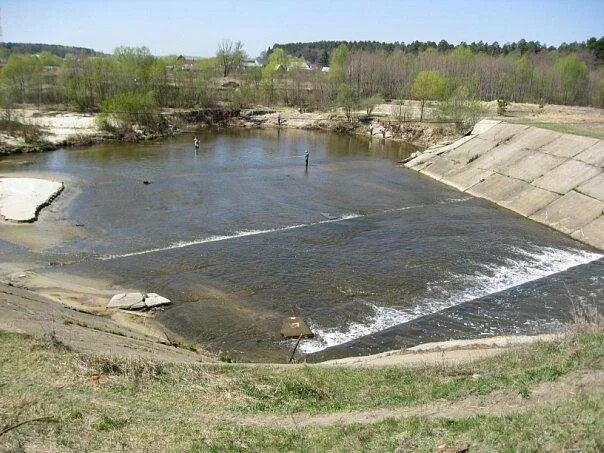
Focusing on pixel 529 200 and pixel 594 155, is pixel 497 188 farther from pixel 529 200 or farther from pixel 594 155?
pixel 594 155

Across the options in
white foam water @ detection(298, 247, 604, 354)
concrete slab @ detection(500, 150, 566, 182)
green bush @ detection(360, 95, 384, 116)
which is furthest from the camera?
green bush @ detection(360, 95, 384, 116)

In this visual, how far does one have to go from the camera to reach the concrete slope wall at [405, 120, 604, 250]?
122 ft

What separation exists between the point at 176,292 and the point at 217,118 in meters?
68.3

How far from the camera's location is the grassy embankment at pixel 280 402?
10477mm

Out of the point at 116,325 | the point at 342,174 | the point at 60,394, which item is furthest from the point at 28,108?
the point at 60,394

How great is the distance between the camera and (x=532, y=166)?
45.7m

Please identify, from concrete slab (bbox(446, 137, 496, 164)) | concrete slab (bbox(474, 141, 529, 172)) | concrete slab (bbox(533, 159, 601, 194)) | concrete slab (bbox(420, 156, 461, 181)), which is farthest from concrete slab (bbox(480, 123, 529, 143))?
concrete slab (bbox(533, 159, 601, 194))

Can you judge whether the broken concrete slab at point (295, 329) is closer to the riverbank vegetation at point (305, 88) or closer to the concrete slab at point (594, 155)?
the concrete slab at point (594, 155)

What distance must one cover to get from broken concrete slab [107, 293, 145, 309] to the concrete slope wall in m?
27.8

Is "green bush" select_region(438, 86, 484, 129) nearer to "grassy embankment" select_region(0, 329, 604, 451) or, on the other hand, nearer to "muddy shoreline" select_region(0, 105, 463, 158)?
"muddy shoreline" select_region(0, 105, 463, 158)

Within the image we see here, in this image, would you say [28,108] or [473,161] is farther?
[28,108]

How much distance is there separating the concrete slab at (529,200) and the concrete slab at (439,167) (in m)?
10.1

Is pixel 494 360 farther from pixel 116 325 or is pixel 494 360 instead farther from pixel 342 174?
pixel 342 174

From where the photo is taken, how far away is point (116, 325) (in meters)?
20.0
